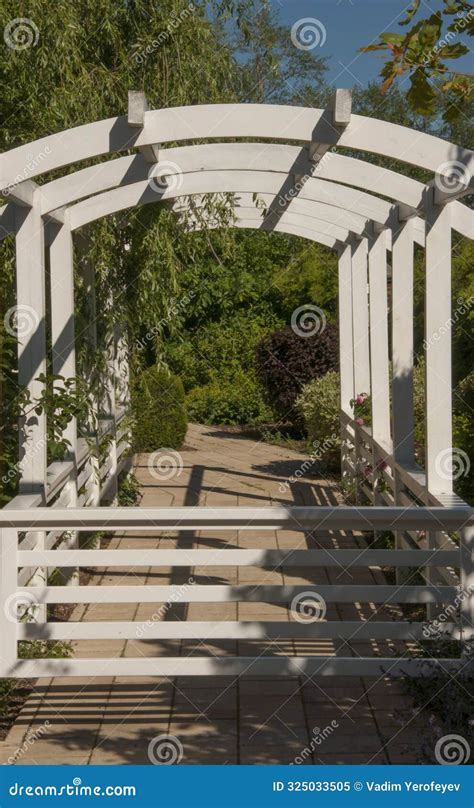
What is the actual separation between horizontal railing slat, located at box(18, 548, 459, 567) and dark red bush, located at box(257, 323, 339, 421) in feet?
34.6

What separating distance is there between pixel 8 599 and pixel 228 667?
1068 mm

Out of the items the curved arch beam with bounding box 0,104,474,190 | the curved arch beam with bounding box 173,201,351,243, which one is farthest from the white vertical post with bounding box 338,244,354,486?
the curved arch beam with bounding box 0,104,474,190

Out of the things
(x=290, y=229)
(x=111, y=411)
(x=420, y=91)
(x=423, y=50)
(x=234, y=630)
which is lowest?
(x=234, y=630)

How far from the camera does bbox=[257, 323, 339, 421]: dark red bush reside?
15305mm

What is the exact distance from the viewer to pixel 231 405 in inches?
661

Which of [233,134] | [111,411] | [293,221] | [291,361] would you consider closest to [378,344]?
[293,221]

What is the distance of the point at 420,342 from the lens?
1797 centimetres

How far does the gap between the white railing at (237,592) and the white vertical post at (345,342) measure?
20.2 ft

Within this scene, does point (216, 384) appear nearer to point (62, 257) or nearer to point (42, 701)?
point (62, 257)

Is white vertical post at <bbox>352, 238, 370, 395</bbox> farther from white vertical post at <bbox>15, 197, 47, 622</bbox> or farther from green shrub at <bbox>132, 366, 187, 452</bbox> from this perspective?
white vertical post at <bbox>15, 197, 47, 622</bbox>

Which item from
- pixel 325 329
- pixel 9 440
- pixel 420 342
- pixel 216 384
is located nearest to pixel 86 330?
pixel 9 440

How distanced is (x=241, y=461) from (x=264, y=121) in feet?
27.9

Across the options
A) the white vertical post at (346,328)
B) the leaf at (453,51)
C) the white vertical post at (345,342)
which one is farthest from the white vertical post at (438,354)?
the white vertical post at (345,342)

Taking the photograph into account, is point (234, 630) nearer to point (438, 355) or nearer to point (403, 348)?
point (438, 355)
